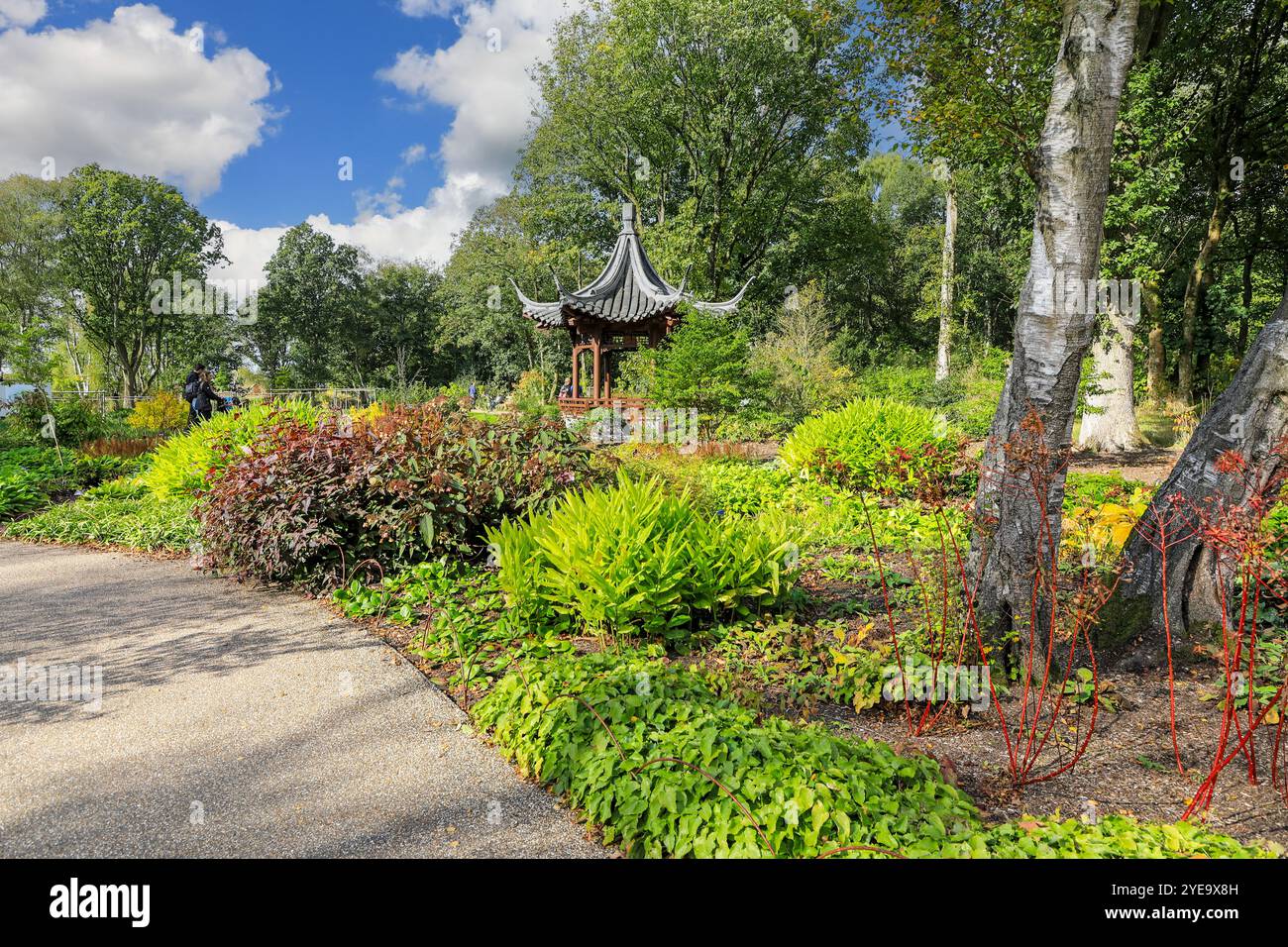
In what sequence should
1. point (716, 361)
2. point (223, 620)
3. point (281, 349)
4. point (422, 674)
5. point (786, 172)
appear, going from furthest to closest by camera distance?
point (281, 349), point (786, 172), point (716, 361), point (223, 620), point (422, 674)

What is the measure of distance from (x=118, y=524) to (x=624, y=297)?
417 inches

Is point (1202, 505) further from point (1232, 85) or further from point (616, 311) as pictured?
point (1232, 85)

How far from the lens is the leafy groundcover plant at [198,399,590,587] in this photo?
479 cm

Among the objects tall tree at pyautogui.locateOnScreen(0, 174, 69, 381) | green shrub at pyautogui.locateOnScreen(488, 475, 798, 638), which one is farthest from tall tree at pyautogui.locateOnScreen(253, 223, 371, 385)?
green shrub at pyautogui.locateOnScreen(488, 475, 798, 638)

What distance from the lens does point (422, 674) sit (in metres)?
3.42

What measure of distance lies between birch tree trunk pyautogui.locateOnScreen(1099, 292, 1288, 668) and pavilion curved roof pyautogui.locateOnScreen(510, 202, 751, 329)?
1033 cm

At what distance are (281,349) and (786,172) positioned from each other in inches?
1214

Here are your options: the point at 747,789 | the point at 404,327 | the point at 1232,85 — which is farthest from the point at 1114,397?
the point at 404,327

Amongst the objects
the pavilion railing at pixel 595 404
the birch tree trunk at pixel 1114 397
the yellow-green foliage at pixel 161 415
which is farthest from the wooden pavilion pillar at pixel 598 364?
the birch tree trunk at pixel 1114 397

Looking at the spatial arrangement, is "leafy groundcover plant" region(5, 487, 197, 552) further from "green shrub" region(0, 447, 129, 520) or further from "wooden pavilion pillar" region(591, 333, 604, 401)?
"wooden pavilion pillar" region(591, 333, 604, 401)

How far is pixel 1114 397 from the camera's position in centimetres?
1152
